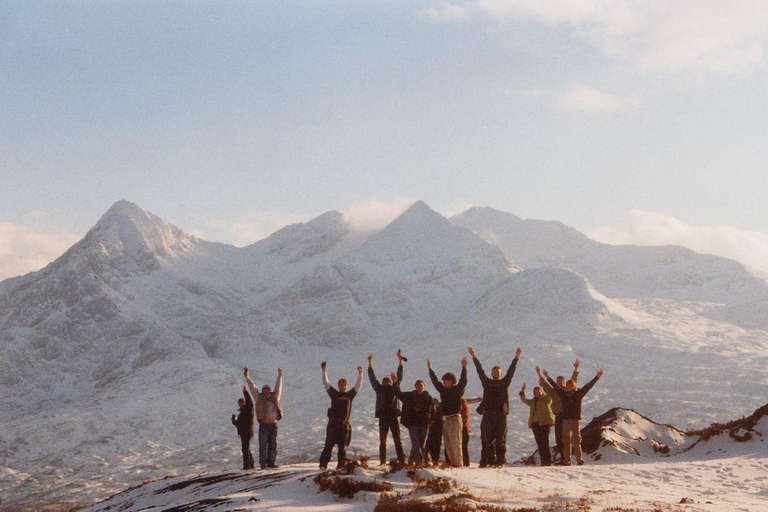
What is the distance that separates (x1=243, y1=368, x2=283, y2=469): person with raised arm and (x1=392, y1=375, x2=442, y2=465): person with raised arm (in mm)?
4275

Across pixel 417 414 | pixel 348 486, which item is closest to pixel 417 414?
pixel 417 414

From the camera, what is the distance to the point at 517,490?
16844 millimetres

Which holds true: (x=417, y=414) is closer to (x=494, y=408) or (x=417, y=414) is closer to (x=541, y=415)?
(x=494, y=408)

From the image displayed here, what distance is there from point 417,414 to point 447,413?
32.4 inches

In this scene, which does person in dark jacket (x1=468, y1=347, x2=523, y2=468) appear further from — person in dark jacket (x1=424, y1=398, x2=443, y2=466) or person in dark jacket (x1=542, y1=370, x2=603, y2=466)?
person in dark jacket (x1=542, y1=370, x2=603, y2=466)

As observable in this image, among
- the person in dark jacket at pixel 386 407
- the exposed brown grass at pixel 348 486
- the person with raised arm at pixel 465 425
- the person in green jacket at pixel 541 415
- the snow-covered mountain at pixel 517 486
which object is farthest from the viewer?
the person in green jacket at pixel 541 415

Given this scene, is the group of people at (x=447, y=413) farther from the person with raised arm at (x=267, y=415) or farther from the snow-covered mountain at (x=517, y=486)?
the snow-covered mountain at (x=517, y=486)

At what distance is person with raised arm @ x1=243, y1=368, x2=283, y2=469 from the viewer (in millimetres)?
23094

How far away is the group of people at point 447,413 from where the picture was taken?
19.6m

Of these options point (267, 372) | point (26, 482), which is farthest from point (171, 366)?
point (26, 482)

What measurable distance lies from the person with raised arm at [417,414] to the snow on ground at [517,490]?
141cm

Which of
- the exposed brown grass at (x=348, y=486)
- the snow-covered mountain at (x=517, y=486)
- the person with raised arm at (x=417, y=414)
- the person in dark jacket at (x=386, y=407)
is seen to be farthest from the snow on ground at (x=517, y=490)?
the person in dark jacket at (x=386, y=407)

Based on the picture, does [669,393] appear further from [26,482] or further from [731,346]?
[26,482]

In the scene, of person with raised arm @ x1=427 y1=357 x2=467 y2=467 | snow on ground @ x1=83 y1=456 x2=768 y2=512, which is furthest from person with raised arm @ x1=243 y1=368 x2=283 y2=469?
person with raised arm @ x1=427 y1=357 x2=467 y2=467
